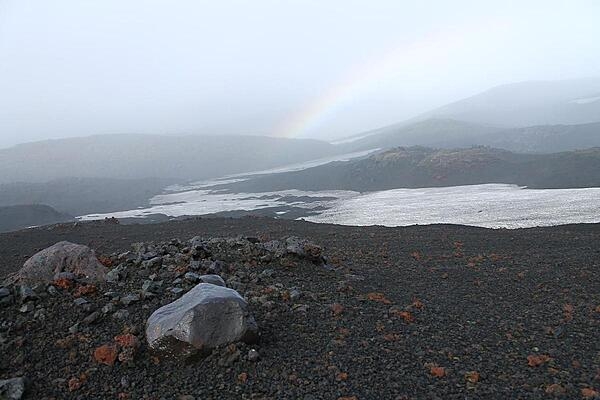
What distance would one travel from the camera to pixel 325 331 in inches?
279

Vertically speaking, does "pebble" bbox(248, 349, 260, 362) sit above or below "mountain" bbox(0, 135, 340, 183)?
below

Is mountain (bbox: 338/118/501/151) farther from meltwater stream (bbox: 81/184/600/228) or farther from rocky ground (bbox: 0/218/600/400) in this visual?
rocky ground (bbox: 0/218/600/400)

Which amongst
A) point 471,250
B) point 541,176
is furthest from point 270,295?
point 541,176

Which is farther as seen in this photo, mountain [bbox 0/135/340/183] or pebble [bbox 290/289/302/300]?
mountain [bbox 0/135/340/183]

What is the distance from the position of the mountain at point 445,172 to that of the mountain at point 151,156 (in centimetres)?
5499

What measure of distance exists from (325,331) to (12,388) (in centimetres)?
402

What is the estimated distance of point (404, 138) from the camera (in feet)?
442

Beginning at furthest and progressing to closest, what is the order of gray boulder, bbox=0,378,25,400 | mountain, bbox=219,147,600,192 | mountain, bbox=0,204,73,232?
mountain, bbox=219,147,600,192
mountain, bbox=0,204,73,232
gray boulder, bbox=0,378,25,400

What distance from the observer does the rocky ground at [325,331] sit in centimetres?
561

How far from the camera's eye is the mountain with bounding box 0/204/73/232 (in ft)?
153

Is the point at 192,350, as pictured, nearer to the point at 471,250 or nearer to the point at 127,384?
the point at 127,384

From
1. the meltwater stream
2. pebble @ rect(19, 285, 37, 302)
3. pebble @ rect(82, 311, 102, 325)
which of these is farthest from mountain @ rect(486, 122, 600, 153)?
pebble @ rect(19, 285, 37, 302)

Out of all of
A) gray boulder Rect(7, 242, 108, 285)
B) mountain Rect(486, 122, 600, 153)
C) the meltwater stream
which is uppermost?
gray boulder Rect(7, 242, 108, 285)

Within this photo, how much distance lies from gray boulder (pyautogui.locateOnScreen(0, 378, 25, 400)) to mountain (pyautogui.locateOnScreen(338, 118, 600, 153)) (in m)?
97.8
